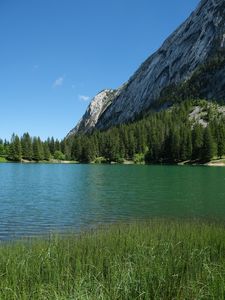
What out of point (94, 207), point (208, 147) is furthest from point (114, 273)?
point (208, 147)

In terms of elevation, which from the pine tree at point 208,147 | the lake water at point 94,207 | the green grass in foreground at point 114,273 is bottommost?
the lake water at point 94,207

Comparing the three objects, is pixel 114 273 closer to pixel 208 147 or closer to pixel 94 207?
pixel 94 207

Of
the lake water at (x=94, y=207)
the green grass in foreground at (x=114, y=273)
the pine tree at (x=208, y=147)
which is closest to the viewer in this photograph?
the green grass in foreground at (x=114, y=273)

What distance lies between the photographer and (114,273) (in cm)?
1433

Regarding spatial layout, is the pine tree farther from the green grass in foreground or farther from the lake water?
the green grass in foreground

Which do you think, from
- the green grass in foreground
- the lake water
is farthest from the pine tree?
the green grass in foreground

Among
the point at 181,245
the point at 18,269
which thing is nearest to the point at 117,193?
the point at 181,245

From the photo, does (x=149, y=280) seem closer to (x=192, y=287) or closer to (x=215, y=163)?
(x=192, y=287)

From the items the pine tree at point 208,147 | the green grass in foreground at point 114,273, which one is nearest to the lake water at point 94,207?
the green grass in foreground at point 114,273

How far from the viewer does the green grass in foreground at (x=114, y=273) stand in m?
12.7

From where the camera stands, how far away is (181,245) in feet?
68.3

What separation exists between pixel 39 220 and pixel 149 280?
24.7 m

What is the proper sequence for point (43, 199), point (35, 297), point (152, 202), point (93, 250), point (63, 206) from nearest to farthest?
point (35, 297), point (93, 250), point (63, 206), point (152, 202), point (43, 199)

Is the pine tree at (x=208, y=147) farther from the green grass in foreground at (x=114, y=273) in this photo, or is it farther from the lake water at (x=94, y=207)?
the green grass in foreground at (x=114, y=273)
